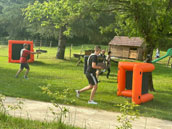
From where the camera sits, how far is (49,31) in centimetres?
2720

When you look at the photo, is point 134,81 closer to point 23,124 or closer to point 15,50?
point 23,124

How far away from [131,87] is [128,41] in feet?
77.4

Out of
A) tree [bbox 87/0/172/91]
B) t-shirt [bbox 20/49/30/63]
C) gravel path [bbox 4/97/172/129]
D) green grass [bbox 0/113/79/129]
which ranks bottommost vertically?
gravel path [bbox 4/97/172/129]

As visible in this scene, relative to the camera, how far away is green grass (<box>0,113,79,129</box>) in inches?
219

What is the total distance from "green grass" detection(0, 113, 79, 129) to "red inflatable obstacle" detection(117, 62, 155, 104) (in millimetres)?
4085

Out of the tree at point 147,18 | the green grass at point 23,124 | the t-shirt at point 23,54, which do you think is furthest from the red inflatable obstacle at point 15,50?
the green grass at point 23,124

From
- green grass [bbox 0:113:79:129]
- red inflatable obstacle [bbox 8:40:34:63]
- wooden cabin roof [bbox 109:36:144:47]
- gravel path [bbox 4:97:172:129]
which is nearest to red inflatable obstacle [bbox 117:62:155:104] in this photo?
gravel path [bbox 4:97:172:129]

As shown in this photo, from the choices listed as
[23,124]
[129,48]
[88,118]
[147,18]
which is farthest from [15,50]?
[23,124]

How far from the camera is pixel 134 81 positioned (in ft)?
30.5

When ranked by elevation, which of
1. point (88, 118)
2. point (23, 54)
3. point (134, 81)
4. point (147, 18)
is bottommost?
point (88, 118)

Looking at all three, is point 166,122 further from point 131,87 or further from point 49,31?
point 49,31

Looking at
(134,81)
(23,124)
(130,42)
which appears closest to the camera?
(23,124)

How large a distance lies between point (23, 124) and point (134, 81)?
4693mm

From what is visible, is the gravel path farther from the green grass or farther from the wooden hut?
the wooden hut
